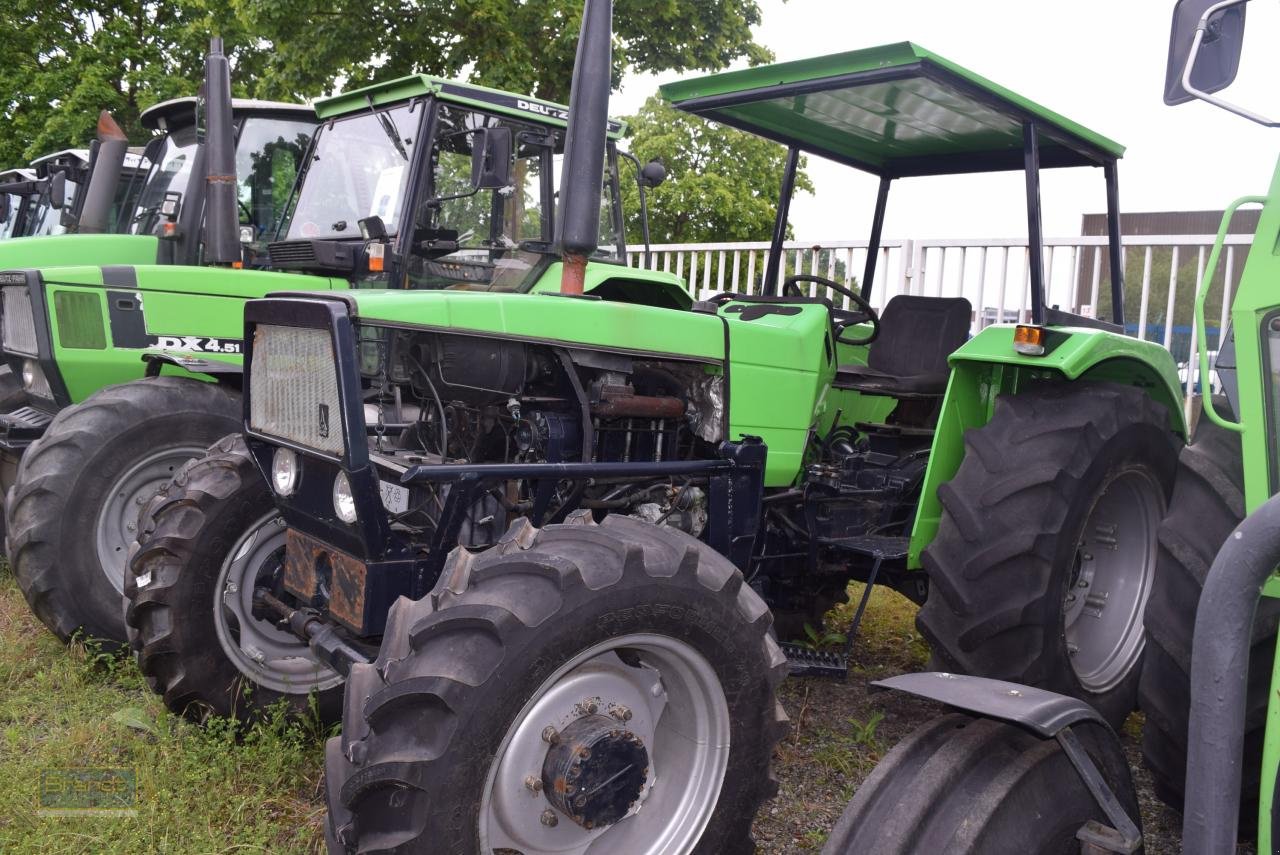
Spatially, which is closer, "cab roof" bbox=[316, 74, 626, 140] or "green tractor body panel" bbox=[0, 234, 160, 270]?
"cab roof" bbox=[316, 74, 626, 140]

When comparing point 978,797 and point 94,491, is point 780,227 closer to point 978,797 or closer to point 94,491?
point 94,491

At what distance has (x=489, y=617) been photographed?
222cm

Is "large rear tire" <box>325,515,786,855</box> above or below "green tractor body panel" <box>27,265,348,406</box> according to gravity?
below

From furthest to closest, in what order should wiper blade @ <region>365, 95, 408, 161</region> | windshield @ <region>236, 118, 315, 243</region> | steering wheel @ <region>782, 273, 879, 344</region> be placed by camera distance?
1. windshield @ <region>236, 118, 315, 243</region>
2. wiper blade @ <region>365, 95, 408, 161</region>
3. steering wheel @ <region>782, 273, 879, 344</region>

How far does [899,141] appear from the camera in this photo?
4.37 m

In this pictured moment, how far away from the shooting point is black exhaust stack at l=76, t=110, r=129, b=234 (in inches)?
287

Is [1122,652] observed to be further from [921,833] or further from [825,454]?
[921,833]

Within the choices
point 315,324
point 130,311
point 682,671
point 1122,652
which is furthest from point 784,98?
point 130,311

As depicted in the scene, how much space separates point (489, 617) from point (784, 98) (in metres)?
2.28

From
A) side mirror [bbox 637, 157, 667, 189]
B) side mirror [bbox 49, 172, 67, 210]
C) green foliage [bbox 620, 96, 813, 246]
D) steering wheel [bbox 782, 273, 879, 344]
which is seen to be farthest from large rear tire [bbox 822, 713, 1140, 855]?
green foliage [bbox 620, 96, 813, 246]

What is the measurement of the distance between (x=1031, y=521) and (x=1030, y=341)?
608mm

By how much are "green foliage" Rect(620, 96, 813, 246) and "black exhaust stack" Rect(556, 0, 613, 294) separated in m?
19.4

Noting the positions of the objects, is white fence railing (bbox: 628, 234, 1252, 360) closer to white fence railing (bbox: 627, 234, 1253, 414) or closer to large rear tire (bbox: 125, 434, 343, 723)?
white fence railing (bbox: 627, 234, 1253, 414)

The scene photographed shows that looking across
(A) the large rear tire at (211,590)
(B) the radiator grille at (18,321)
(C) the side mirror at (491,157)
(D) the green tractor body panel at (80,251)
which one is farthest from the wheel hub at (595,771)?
(D) the green tractor body panel at (80,251)
